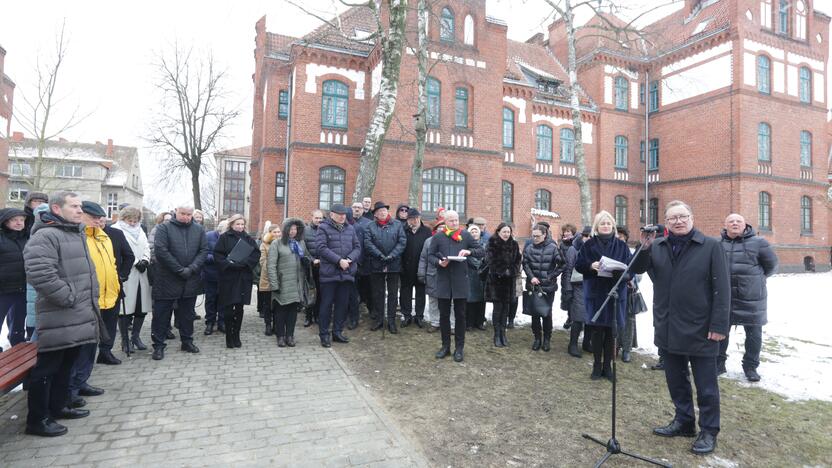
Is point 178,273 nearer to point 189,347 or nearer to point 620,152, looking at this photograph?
point 189,347

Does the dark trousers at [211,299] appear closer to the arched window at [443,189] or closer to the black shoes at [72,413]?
the black shoes at [72,413]

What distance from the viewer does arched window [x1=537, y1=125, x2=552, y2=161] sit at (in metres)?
26.1

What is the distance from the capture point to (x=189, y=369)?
17.7 feet

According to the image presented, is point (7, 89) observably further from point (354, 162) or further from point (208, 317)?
point (208, 317)

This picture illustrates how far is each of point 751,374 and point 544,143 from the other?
22121 mm

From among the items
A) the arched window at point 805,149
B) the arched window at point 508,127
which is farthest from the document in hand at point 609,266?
the arched window at point 805,149

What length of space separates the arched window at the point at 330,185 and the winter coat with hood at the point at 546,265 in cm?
1389

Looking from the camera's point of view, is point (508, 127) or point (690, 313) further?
point (508, 127)

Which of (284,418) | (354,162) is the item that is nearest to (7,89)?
(354,162)

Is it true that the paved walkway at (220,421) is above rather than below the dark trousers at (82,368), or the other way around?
below

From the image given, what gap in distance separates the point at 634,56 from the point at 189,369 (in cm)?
2981

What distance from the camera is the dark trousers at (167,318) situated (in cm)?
585

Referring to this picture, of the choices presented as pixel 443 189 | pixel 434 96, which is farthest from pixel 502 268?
pixel 434 96

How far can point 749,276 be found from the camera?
5.39 meters
